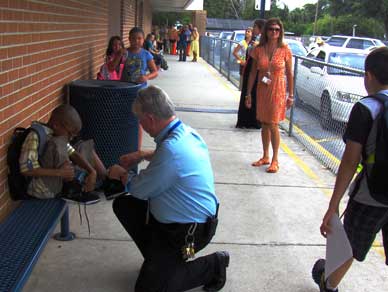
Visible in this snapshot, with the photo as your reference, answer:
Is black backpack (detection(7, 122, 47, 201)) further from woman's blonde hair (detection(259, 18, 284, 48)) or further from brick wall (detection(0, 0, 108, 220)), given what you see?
woman's blonde hair (detection(259, 18, 284, 48))

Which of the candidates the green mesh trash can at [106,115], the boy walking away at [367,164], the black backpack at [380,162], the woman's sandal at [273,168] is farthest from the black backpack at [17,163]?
the woman's sandal at [273,168]

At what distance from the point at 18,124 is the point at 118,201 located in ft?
3.21

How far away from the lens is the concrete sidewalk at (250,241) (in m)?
3.56

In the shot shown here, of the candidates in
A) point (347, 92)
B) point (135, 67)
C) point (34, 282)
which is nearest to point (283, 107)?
point (347, 92)

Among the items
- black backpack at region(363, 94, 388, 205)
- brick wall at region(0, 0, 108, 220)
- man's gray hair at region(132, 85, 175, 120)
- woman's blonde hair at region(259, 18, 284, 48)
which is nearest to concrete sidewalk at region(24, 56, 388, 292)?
brick wall at region(0, 0, 108, 220)

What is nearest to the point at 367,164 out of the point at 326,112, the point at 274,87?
the point at 274,87

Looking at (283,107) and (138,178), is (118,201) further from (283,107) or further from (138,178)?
(283,107)

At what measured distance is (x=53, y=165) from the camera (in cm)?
358

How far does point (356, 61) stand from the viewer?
1044 cm

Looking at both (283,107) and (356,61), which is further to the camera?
(356,61)

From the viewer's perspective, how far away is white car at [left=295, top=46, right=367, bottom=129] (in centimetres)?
668

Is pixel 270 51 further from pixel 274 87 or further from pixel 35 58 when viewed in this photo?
pixel 35 58

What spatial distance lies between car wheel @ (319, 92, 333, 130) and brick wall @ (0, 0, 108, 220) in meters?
3.33

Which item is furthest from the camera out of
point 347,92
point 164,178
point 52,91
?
point 347,92
